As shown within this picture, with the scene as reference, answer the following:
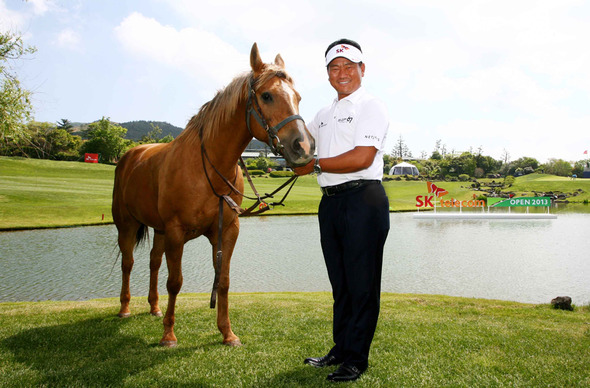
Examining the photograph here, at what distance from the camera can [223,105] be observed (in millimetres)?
4117

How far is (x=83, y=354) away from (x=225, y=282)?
1674 mm

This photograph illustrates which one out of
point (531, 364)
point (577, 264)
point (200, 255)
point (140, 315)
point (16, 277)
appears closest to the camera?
point (531, 364)

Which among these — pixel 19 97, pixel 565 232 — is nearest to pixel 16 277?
pixel 19 97

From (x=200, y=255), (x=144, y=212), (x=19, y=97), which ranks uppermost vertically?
(x=19, y=97)

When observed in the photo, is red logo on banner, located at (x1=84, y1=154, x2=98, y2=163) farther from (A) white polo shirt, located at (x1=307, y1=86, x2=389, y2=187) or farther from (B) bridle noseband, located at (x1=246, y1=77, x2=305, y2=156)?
(A) white polo shirt, located at (x1=307, y1=86, x2=389, y2=187)

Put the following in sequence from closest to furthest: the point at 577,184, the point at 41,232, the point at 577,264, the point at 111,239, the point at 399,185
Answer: the point at 577,264 → the point at 111,239 → the point at 41,232 → the point at 577,184 → the point at 399,185

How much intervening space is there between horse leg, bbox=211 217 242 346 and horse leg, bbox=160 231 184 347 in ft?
1.33

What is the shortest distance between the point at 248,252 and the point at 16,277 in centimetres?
852

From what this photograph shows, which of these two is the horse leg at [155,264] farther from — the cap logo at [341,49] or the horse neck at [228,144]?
the cap logo at [341,49]

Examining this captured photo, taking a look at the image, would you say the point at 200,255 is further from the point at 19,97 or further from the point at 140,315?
the point at 140,315

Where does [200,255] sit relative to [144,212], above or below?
below

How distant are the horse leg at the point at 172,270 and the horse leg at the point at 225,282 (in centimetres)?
41

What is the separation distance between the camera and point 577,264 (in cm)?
1535

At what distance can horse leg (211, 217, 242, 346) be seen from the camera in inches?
175
